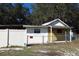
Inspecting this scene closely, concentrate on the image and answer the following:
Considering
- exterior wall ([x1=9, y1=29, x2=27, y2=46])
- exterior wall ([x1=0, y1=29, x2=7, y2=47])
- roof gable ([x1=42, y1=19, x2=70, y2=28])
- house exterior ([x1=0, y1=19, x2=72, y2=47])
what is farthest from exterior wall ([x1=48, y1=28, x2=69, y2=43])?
exterior wall ([x1=0, y1=29, x2=7, y2=47])

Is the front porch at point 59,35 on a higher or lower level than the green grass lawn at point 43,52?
higher

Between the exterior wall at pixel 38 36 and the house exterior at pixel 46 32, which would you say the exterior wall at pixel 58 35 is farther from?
Result: the exterior wall at pixel 38 36

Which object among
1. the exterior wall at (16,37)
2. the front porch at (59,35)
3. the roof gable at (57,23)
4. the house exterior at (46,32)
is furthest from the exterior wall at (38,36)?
the exterior wall at (16,37)

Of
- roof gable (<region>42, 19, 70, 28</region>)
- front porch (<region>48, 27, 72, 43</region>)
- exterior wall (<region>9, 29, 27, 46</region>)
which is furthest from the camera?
roof gable (<region>42, 19, 70, 28</region>)

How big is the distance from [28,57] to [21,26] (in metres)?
12.8

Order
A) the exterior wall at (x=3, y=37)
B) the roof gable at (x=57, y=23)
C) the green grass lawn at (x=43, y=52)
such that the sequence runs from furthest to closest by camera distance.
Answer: the roof gable at (x=57, y=23) < the exterior wall at (x=3, y=37) < the green grass lawn at (x=43, y=52)

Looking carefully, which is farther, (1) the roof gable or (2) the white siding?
(1) the roof gable

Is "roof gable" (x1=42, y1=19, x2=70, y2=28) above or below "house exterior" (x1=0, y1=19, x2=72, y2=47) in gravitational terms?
above

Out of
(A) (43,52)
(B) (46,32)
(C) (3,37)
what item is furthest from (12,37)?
(B) (46,32)

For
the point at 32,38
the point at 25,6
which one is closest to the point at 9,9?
the point at 25,6

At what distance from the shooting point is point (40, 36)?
26.2m

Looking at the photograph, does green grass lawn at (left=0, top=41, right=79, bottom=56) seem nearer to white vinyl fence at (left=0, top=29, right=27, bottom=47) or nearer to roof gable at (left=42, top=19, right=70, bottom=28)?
white vinyl fence at (left=0, top=29, right=27, bottom=47)

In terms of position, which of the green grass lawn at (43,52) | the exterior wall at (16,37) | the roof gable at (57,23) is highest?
the roof gable at (57,23)

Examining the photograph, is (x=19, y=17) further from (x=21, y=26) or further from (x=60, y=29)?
(x=60, y=29)
